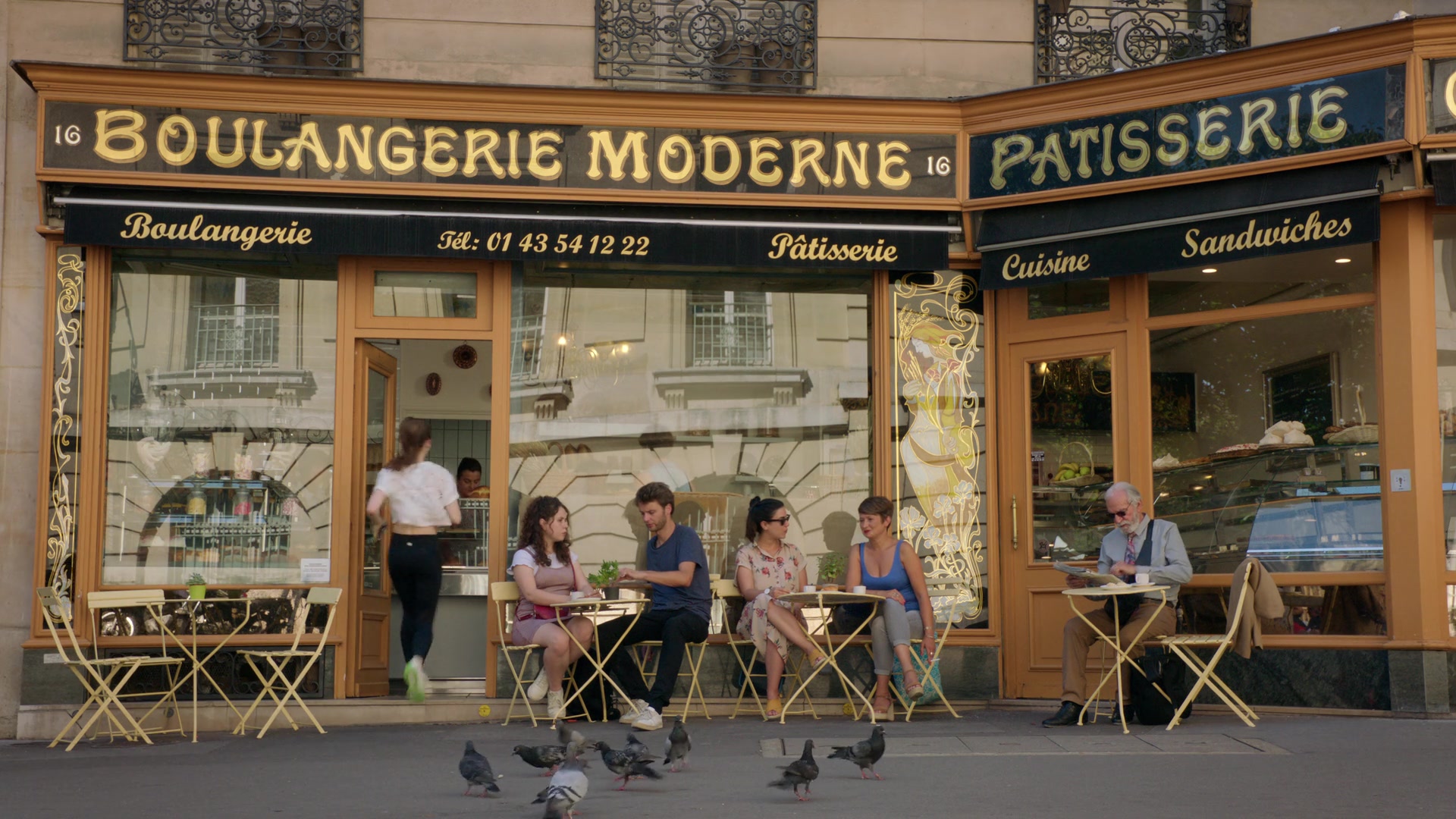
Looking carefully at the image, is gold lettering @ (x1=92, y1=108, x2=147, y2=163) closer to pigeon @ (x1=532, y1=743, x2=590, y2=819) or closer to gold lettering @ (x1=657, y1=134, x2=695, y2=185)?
gold lettering @ (x1=657, y1=134, x2=695, y2=185)

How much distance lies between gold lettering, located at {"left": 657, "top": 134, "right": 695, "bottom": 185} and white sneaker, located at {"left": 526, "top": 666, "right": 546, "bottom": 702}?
3.29 metres

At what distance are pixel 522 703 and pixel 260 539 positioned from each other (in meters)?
2.01

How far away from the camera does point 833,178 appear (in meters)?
10.7

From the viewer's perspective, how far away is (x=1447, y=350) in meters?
9.46

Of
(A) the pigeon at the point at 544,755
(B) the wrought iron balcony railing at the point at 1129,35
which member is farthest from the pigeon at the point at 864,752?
(B) the wrought iron balcony railing at the point at 1129,35

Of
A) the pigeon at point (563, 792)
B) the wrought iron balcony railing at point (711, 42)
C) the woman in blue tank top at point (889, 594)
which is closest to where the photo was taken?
the pigeon at point (563, 792)

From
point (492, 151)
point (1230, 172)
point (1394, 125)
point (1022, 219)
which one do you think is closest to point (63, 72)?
point (492, 151)

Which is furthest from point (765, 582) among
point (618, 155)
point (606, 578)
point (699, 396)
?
point (618, 155)

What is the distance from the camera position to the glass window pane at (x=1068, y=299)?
34.8ft

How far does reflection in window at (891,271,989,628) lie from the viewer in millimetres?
10648

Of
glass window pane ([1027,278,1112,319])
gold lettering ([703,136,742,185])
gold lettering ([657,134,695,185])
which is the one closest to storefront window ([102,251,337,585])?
gold lettering ([657,134,695,185])

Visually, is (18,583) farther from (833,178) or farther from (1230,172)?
(1230,172)

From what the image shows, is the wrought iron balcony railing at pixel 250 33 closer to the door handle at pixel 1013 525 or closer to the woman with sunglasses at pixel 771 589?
the woman with sunglasses at pixel 771 589

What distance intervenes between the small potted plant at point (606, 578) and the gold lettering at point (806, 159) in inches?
110
